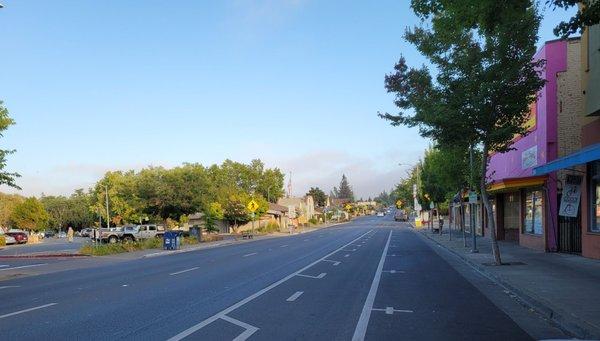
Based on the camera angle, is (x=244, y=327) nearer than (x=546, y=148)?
Yes

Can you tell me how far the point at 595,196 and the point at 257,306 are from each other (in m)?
14.6

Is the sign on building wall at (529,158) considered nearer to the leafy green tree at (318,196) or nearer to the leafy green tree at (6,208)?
the leafy green tree at (6,208)

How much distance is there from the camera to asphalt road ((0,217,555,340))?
29.0ft

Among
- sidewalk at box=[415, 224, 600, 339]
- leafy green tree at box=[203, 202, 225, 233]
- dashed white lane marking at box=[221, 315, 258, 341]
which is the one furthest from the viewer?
leafy green tree at box=[203, 202, 225, 233]

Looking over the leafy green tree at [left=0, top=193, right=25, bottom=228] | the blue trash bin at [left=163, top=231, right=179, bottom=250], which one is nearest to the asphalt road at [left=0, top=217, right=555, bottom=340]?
the blue trash bin at [left=163, top=231, right=179, bottom=250]

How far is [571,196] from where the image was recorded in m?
21.4

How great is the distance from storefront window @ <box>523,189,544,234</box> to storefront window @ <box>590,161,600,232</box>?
17.6ft

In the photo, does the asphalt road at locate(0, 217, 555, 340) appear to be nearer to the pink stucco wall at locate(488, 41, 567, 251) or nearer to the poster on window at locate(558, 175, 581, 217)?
the poster on window at locate(558, 175, 581, 217)

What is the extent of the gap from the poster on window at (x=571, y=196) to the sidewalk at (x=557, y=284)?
1727 mm

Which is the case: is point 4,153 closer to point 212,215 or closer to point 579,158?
point 579,158

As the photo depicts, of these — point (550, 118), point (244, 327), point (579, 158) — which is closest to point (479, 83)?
point (579, 158)

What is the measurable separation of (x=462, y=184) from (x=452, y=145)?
389 inches

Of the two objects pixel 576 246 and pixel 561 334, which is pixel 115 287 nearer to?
pixel 561 334

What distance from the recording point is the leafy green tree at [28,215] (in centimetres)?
9281
